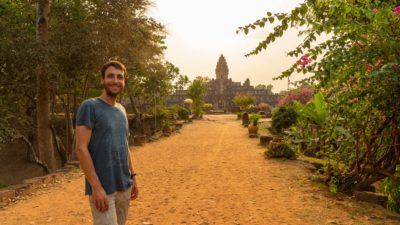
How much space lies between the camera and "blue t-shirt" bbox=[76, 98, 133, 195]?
244cm

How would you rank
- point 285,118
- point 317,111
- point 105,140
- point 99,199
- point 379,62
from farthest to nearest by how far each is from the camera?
point 285,118, point 317,111, point 379,62, point 105,140, point 99,199

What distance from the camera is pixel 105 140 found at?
2.52 m

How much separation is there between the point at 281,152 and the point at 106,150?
8.64 meters

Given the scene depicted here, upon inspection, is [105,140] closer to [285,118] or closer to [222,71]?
[285,118]

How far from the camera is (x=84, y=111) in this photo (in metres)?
2.41

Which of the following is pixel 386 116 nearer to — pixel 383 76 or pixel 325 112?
pixel 325 112

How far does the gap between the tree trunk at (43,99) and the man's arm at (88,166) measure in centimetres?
913

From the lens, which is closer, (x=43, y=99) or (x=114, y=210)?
(x=114, y=210)

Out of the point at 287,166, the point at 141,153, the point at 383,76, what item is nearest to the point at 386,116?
the point at 383,76

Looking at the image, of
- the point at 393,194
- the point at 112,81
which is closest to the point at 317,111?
the point at 393,194

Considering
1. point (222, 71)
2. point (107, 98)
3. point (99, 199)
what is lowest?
point (99, 199)

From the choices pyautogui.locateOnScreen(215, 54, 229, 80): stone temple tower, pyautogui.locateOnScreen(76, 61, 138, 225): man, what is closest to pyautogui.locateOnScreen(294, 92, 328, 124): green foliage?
pyautogui.locateOnScreen(76, 61, 138, 225): man

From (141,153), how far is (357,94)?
30.9 feet

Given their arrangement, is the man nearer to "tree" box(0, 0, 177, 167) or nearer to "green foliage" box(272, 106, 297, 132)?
"tree" box(0, 0, 177, 167)
